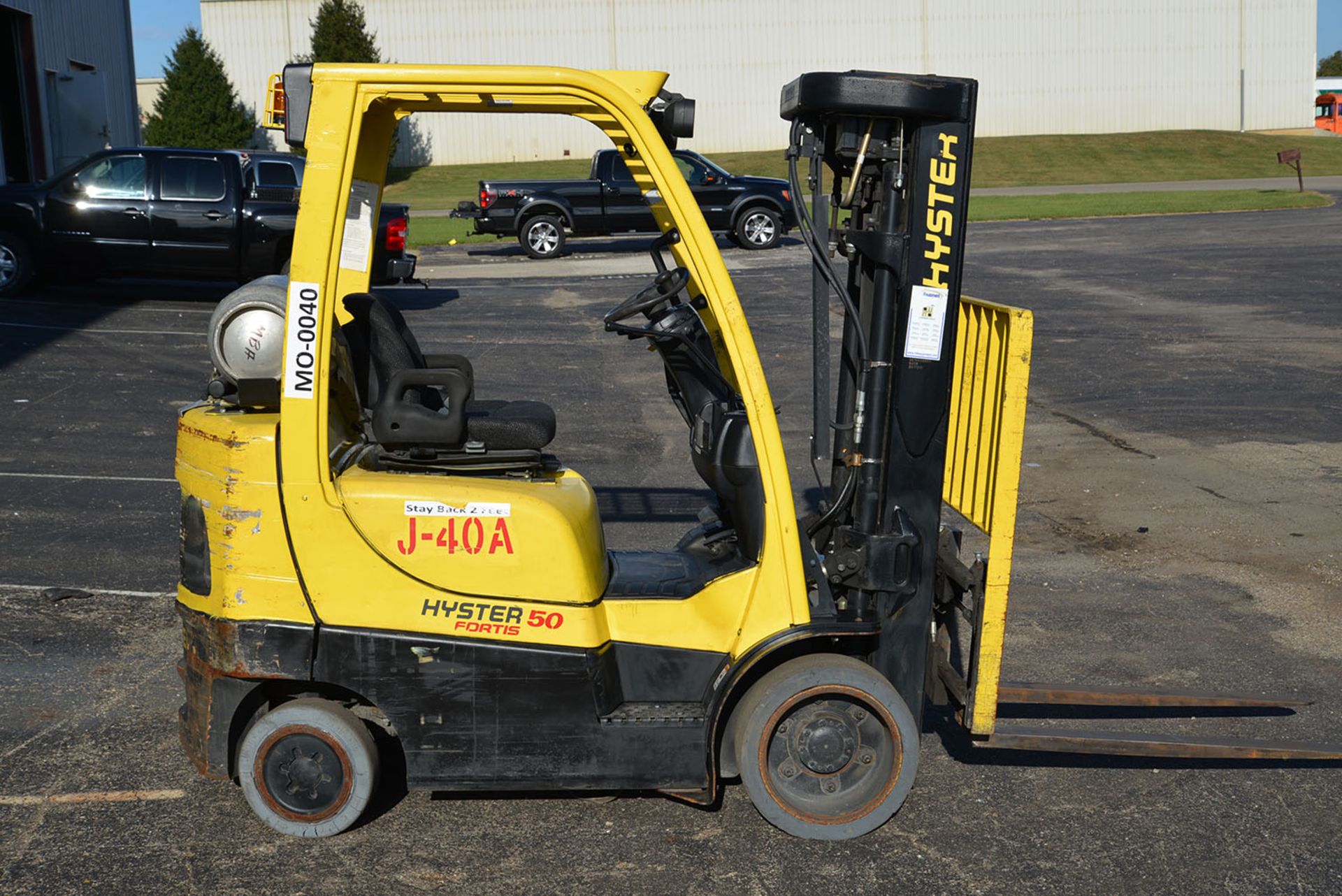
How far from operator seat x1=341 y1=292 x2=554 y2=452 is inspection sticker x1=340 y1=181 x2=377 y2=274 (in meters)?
0.14

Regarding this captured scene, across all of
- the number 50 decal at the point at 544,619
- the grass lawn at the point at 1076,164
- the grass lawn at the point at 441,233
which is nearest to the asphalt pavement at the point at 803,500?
the number 50 decal at the point at 544,619

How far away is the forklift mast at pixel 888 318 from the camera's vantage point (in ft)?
14.3

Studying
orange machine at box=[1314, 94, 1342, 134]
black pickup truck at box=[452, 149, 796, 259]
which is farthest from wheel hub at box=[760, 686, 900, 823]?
orange machine at box=[1314, 94, 1342, 134]

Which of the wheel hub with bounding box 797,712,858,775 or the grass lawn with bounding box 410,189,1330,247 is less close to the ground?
the grass lawn with bounding box 410,189,1330,247

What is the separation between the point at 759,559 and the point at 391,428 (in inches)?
52.2

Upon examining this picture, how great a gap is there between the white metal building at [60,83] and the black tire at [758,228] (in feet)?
45.9

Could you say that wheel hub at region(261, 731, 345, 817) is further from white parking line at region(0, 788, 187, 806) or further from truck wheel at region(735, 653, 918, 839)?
truck wheel at region(735, 653, 918, 839)

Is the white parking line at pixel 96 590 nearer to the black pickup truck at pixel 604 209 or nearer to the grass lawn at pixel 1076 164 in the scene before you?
the black pickup truck at pixel 604 209

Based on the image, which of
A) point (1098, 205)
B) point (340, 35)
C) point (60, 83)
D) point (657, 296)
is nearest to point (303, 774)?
point (657, 296)

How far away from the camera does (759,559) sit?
4551 mm

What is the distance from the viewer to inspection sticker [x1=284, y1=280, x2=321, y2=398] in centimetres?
423

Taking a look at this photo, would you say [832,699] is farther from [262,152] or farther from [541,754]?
[262,152]

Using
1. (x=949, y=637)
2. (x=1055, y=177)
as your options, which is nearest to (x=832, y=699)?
(x=949, y=637)

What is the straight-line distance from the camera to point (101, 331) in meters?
16.0
